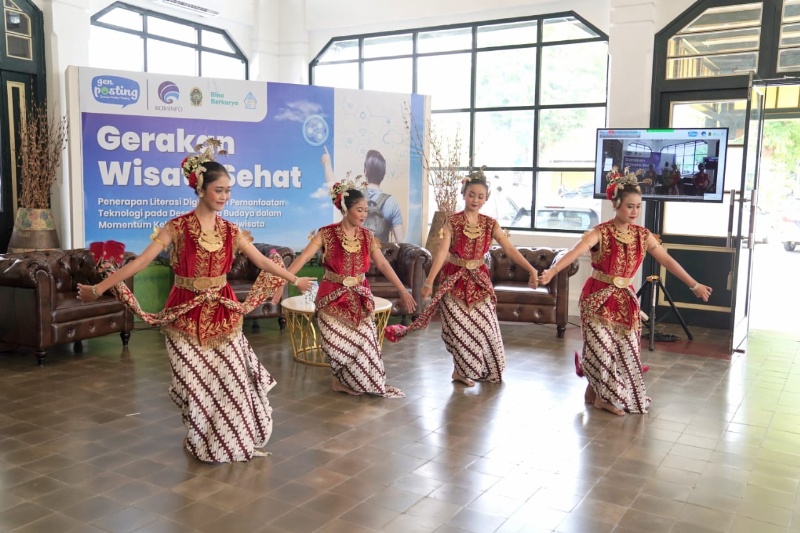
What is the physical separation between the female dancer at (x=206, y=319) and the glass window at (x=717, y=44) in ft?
19.6

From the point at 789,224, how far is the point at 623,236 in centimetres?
969

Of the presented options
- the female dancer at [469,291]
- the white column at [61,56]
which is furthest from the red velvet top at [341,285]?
the white column at [61,56]

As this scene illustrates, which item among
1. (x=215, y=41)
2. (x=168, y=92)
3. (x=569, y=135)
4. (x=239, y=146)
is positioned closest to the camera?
(x=168, y=92)

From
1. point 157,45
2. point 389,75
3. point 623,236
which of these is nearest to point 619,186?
point 623,236

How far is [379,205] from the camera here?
8.76 meters

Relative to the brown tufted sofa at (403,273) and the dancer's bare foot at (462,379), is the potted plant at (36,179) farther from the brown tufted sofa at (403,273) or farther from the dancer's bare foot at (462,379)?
the dancer's bare foot at (462,379)

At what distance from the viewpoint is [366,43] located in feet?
34.0

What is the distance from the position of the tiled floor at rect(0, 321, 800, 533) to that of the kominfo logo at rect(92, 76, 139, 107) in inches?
109

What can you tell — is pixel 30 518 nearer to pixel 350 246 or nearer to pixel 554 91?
pixel 350 246

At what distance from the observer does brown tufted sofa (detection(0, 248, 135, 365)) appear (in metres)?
5.93

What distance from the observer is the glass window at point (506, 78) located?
936 centimetres

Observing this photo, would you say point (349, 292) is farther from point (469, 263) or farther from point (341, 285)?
point (469, 263)

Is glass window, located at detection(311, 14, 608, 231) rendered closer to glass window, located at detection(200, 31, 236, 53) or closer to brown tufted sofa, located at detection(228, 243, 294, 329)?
glass window, located at detection(200, 31, 236, 53)

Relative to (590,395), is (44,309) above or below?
above
